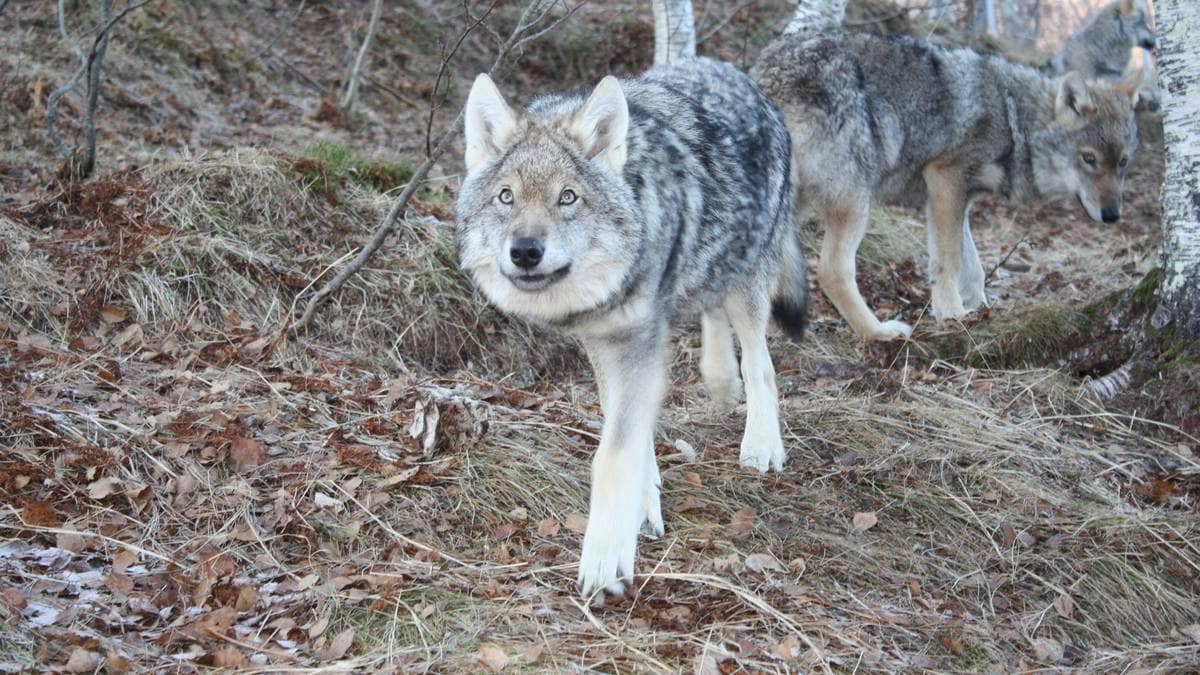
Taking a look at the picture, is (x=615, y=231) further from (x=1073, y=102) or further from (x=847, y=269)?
(x=1073, y=102)

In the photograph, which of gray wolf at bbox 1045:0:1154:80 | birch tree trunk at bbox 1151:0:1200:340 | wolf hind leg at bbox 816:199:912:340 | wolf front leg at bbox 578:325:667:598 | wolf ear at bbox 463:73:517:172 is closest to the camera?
wolf front leg at bbox 578:325:667:598

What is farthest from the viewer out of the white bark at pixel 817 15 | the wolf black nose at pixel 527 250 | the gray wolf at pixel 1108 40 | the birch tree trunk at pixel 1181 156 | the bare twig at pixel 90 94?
the gray wolf at pixel 1108 40

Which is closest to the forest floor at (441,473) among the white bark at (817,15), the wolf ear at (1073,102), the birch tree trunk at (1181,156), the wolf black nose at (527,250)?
the birch tree trunk at (1181,156)

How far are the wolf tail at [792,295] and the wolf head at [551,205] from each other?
223cm

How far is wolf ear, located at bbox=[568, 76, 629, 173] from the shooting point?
4254 millimetres

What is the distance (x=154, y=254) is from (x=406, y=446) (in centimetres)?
253

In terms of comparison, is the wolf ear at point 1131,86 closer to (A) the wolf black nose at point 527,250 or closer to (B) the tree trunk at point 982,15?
(A) the wolf black nose at point 527,250

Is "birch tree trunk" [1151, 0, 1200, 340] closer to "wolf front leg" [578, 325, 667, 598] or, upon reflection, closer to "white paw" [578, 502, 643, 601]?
"wolf front leg" [578, 325, 667, 598]

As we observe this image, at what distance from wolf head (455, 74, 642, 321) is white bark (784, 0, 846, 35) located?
→ 208 inches

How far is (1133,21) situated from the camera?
41.0 ft

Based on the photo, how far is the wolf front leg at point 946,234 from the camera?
8.19m

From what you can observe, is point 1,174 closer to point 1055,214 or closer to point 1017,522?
point 1017,522

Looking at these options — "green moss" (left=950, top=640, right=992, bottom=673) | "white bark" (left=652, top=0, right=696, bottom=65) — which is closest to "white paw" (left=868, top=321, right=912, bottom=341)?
"white bark" (left=652, top=0, right=696, bottom=65)

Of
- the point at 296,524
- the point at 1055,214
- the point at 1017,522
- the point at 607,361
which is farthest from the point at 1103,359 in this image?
the point at 1055,214
